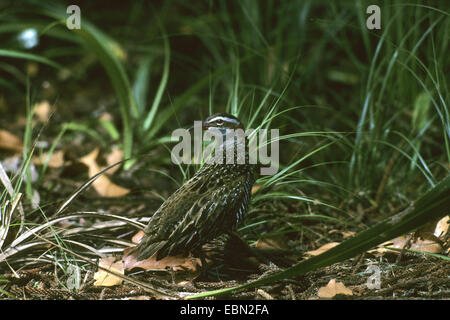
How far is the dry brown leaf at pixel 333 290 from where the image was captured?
235 cm

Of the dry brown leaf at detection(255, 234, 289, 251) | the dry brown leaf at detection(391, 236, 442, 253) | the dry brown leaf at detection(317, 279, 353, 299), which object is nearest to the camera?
the dry brown leaf at detection(317, 279, 353, 299)

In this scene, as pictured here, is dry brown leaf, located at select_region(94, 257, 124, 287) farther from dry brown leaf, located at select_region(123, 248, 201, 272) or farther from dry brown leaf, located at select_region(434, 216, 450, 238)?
dry brown leaf, located at select_region(434, 216, 450, 238)

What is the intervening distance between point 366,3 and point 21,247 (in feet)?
10.1

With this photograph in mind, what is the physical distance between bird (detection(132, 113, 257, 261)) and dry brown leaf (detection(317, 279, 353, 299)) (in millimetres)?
525

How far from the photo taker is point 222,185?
251cm

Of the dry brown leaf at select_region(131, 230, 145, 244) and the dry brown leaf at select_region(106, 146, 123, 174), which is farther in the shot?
the dry brown leaf at select_region(106, 146, 123, 174)

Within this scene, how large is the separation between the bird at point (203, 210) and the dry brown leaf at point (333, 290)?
1.72ft

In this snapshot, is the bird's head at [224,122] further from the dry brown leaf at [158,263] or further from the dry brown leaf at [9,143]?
the dry brown leaf at [9,143]

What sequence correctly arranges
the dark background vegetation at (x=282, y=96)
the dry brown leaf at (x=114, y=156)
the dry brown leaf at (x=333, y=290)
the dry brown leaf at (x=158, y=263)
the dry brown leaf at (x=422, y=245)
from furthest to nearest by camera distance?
the dry brown leaf at (x=114, y=156) < the dark background vegetation at (x=282, y=96) < the dry brown leaf at (x=422, y=245) < the dry brown leaf at (x=158, y=263) < the dry brown leaf at (x=333, y=290)

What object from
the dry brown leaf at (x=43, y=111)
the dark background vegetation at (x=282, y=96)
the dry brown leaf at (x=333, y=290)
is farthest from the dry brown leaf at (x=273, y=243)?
the dry brown leaf at (x=43, y=111)

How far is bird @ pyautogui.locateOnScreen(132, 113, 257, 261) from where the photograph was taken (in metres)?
2.44

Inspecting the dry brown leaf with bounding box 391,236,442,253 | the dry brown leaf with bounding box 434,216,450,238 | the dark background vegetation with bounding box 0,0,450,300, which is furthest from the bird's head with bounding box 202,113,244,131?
the dry brown leaf with bounding box 434,216,450,238
